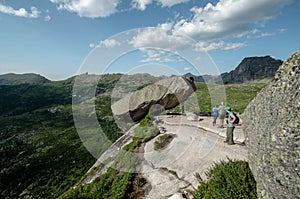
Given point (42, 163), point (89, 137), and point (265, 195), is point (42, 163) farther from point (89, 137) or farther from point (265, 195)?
point (265, 195)

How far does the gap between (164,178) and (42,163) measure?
7187 centimetres

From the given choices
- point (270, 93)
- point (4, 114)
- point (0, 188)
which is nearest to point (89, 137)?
point (0, 188)

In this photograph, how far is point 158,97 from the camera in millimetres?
27797

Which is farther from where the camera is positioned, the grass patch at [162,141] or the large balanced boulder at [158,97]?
the large balanced boulder at [158,97]

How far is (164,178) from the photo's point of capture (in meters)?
13.0

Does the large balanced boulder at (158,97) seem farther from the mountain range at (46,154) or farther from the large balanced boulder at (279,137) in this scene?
the large balanced boulder at (279,137)

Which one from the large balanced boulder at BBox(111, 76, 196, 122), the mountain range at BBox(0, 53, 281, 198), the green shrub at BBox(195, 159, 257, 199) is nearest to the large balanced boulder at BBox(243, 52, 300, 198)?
the green shrub at BBox(195, 159, 257, 199)

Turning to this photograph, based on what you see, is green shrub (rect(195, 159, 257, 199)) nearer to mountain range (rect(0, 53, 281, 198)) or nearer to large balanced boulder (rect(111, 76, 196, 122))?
mountain range (rect(0, 53, 281, 198))

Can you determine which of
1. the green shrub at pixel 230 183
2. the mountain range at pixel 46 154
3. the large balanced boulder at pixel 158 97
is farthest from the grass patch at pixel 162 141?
the green shrub at pixel 230 183

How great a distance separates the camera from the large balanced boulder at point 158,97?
1089 inches

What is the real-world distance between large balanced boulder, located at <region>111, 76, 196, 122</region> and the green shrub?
58.9 ft

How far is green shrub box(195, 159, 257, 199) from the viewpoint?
7620mm

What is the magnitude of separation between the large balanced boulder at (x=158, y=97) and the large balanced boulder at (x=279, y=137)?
65.9ft

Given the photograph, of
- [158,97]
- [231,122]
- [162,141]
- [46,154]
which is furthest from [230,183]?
[46,154]
